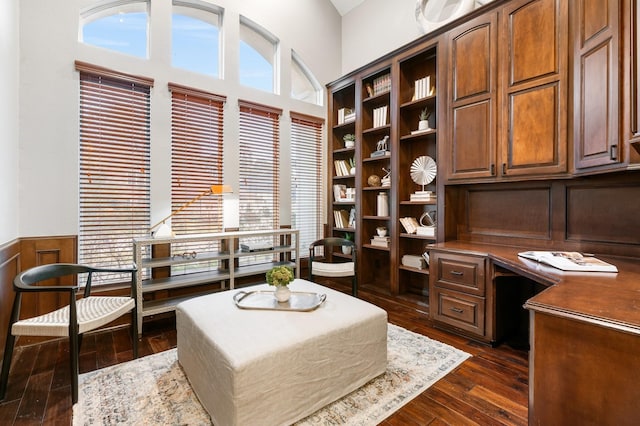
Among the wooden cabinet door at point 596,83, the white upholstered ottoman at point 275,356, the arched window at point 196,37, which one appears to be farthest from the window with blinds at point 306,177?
the wooden cabinet door at point 596,83

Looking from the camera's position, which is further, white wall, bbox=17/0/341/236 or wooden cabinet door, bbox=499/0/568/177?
white wall, bbox=17/0/341/236

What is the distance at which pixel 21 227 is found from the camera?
7.72 feet

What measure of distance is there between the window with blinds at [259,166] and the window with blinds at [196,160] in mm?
287

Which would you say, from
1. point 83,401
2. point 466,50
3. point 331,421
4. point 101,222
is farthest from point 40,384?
point 466,50

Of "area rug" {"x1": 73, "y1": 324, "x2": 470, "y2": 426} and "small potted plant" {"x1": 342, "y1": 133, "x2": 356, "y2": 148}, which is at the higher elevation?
"small potted plant" {"x1": 342, "y1": 133, "x2": 356, "y2": 148}

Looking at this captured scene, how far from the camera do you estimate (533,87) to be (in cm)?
230

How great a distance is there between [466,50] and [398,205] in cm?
165

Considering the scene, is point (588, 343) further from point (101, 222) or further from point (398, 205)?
point (101, 222)

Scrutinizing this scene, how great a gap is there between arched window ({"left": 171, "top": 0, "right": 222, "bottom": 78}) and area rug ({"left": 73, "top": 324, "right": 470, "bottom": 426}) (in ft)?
9.42

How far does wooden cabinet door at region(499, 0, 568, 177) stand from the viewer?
218 centimetres

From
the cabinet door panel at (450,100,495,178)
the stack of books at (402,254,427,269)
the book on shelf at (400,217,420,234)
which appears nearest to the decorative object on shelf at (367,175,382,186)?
the book on shelf at (400,217,420,234)

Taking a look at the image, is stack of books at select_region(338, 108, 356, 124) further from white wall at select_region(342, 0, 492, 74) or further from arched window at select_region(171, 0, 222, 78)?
arched window at select_region(171, 0, 222, 78)

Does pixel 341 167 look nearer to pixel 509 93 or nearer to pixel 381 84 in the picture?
pixel 381 84

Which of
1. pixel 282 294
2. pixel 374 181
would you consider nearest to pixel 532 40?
pixel 374 181
